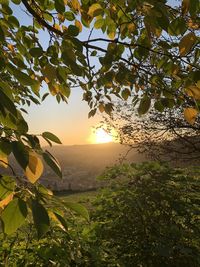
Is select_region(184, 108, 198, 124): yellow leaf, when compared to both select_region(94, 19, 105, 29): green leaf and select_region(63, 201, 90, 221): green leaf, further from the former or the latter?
select_region(94, 19, 105, 29): green leaf

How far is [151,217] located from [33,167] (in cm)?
486

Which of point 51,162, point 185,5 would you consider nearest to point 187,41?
point 185,5

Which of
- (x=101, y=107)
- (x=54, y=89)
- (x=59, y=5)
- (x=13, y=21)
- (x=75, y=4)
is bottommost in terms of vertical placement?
(x=101, y=107)

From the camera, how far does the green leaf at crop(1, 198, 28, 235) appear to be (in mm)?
1384

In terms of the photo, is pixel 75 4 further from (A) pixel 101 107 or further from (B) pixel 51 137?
(B) pixel 51 137

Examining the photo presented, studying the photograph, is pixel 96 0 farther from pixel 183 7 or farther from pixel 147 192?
pixel 147 192

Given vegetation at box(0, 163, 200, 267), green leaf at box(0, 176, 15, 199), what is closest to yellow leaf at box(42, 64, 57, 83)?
green leaf at box(0, 176, 15, 199)

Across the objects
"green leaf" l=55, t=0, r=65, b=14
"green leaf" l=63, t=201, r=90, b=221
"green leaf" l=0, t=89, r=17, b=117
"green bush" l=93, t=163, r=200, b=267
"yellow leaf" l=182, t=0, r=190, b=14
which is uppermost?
"green leaf" l=55, t=0, r=65, b=14

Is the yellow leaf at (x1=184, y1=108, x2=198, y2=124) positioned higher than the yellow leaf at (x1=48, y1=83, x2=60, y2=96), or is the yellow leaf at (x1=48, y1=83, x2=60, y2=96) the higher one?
the yellow leaf at (x1=48, y1=83, x2=60, y2=96)

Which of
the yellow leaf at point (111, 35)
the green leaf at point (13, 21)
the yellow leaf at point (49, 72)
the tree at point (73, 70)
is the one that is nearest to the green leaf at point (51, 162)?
the tree at point (73, 70)

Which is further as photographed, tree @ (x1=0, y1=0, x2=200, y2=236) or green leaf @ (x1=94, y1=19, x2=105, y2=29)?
green leaf @ (x1=94, y1=19, x2=105, y2=29)

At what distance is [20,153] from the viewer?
1.37 m

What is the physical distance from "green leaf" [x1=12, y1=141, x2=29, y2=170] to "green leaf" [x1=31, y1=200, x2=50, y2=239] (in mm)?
144

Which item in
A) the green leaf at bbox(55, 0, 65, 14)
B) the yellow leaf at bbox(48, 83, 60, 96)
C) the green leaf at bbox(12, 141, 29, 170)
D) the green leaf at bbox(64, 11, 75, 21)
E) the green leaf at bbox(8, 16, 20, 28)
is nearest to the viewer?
the green leaf at bbox(12, 141, 29, 170)
